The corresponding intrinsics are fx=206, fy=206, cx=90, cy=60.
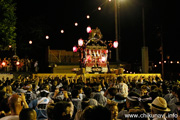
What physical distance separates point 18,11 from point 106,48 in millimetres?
12342

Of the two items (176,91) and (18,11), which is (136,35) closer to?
(18,11)

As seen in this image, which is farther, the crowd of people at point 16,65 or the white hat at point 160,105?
the crowd of people at point 16,65

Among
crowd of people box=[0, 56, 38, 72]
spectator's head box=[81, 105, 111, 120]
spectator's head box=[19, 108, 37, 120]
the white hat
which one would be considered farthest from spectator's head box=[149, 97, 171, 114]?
crowd of people box=[0, 56, 38, 72]

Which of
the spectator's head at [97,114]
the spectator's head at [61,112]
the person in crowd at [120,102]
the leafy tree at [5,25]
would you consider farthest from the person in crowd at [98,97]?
the leafy tree at [5,25]

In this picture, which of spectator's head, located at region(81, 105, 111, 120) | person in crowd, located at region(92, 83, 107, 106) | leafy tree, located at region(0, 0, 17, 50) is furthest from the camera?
leafy tree, located at region(0, 0, 17, 50)

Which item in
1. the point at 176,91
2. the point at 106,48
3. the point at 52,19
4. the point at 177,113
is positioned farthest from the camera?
the point at 52,19

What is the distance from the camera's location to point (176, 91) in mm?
5047

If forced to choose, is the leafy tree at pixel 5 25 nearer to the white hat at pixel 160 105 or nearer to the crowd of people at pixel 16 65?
the crowd of people at pixel 16 65

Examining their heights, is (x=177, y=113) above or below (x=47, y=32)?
below

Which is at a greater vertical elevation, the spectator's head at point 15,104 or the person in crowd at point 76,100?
the spectator's head at point 15,104

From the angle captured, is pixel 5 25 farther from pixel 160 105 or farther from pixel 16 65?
pixel 160 105

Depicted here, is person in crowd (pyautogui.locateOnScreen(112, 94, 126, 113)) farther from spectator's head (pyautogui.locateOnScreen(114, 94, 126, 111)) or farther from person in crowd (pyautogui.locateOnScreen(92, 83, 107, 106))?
person in crowd (pyautogui.locateOnScreen(92, 83, 107, 106))

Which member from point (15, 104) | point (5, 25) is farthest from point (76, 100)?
point (5, 25)

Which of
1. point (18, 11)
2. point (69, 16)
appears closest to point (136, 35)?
point (69, 16)
